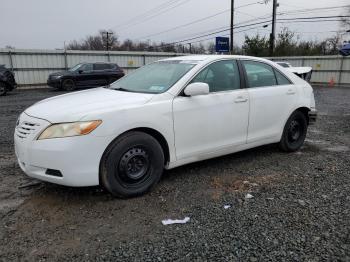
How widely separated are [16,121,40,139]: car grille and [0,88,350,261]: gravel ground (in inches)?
29.7

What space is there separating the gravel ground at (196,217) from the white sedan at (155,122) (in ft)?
1.09

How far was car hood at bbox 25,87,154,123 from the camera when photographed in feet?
11.0

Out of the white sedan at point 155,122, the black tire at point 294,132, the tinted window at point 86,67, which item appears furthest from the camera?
the tinted window at point 86,67

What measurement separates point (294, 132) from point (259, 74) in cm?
128

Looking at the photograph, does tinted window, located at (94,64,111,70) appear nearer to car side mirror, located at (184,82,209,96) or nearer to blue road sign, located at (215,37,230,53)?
blue road sign, located at (215,37,230,53)

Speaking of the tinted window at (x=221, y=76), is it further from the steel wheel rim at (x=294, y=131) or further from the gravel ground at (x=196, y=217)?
the steel wheel rim at (x=294, y=131)

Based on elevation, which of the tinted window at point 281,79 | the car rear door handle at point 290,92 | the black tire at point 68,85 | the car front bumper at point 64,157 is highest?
A: the tinted window at point 281,79

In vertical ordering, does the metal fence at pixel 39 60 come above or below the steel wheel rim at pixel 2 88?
above

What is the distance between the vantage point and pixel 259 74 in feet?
16.3

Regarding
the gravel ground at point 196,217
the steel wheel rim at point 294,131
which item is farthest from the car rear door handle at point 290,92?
the gravel ground at point 196,217

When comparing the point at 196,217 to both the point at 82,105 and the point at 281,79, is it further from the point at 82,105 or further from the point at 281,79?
the point at 281,79

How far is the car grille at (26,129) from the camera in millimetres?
3393

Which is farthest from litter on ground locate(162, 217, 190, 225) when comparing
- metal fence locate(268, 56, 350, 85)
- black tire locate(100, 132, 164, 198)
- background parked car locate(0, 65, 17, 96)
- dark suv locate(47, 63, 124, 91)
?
metal fence locate(268, 56, 350, 85)

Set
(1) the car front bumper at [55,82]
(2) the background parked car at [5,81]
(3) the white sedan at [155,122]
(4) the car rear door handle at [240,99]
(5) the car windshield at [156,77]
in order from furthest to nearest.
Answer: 1. (1) the car front bumper at [55,82]
2. (2) the background parked car at [5,81]
3. (4) the car rear door handle at [240,99]
4. (5) the car windshield at [156,77]
5. (3) the white sedan at [155,122]
